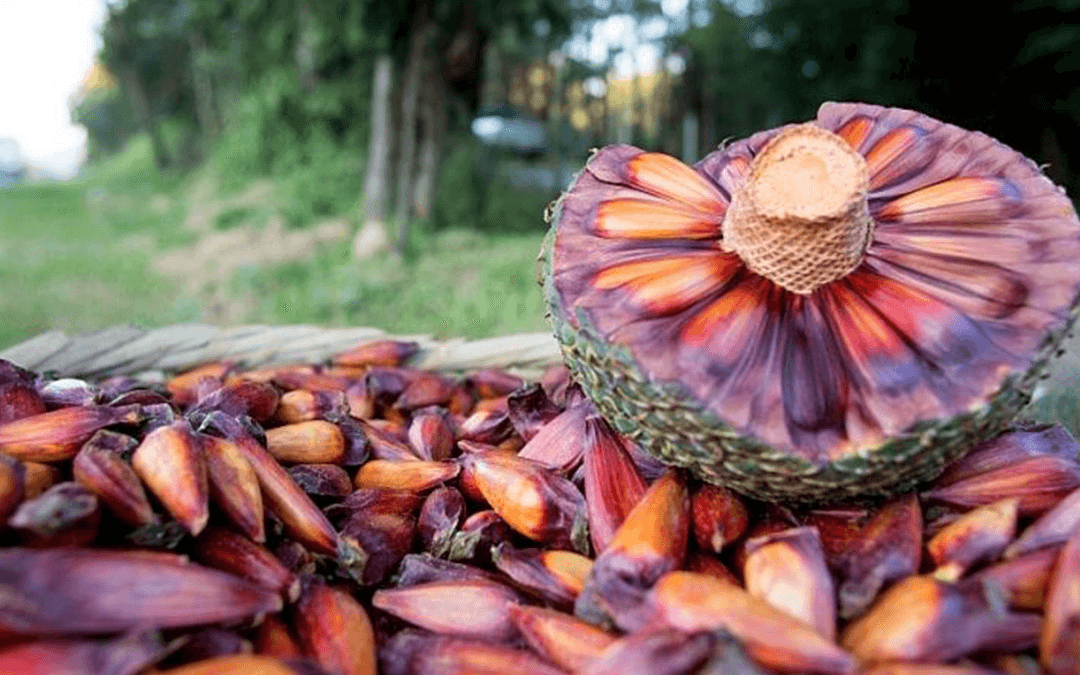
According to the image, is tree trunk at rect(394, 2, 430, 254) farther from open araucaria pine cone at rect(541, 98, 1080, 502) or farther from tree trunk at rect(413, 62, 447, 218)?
open araucaria pine cone at rect(541, 98, 1080, 502)

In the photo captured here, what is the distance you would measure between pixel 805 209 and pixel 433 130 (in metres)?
8.05

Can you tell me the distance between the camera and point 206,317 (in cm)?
736

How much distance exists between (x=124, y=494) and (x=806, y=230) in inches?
35.4

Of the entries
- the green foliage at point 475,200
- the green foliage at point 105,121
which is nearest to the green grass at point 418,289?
the green foliage at point 475,200

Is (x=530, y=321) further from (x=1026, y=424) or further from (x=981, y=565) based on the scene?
(x=981, y=565)

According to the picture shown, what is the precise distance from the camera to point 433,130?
28.9ft

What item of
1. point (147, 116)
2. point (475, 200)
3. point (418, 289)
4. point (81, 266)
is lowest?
point (418, 289)

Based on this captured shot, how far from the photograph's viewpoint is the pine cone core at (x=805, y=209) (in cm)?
112

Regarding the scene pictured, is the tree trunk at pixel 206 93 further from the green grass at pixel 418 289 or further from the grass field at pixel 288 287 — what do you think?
the green grass at pixel 418 289

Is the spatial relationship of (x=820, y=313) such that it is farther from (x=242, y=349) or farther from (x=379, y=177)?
(x=379, y=177)

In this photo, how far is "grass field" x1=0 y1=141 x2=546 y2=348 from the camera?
655 centimetres

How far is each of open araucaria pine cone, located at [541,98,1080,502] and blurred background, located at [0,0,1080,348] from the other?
415cm

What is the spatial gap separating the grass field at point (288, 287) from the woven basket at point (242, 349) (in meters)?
2.59

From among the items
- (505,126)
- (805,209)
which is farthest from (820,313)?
(505,126)
